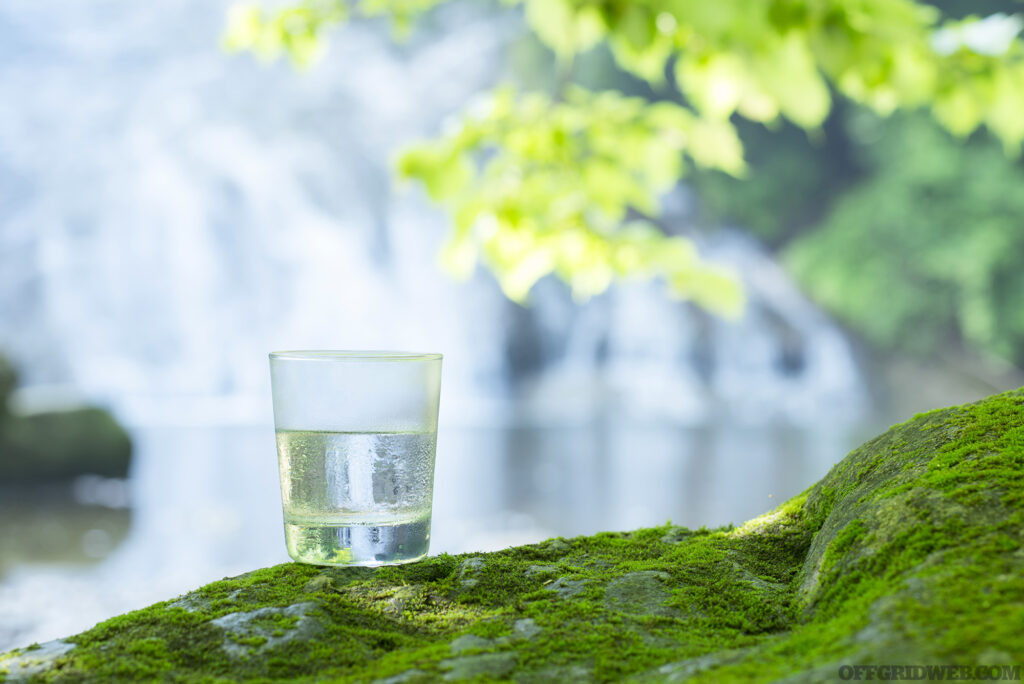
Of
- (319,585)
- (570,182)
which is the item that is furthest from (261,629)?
(570,182)

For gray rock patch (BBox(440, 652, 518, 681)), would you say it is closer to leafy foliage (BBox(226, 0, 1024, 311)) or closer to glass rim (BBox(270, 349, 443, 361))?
glass rim (BBox(270, 349, 443, 361))

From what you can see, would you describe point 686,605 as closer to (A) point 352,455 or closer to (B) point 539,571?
(B) point 539,571

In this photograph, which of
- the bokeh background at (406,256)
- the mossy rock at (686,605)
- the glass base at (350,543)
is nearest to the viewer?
the mossy rock at (686,605)

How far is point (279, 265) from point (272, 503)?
317 inches

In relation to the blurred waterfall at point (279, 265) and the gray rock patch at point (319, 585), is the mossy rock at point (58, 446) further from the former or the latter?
the gray rock patch at point (319, 585)

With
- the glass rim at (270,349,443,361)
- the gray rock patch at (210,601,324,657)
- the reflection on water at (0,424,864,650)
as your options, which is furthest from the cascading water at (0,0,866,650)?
the gray rock patch at (210,601,324,657)

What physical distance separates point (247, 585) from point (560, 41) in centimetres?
84

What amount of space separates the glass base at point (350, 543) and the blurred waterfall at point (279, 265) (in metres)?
12.0

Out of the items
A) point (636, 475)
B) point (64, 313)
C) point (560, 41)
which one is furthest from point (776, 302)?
point (560, 41)

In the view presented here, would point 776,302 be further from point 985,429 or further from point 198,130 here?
point 985,429

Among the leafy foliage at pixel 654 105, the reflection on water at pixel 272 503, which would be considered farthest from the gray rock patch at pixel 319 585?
the reflection on water at pixel 272 503

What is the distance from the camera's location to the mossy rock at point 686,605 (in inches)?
25.5

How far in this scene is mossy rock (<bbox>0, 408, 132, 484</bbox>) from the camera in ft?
25.9

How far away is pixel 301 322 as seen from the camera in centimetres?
1467
